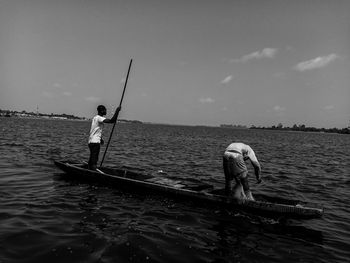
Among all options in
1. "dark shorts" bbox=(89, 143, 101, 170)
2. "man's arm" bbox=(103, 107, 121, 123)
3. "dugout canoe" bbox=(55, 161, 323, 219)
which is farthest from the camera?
"dark shorts" bbox=(89, 143, 101, 170)

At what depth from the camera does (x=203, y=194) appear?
10.2 meters

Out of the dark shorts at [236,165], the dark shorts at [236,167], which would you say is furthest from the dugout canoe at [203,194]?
the dark shorts at [236,165]

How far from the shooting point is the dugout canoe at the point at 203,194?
8.87m

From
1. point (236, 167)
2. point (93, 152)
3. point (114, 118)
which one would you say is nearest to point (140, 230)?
point (236, 167)

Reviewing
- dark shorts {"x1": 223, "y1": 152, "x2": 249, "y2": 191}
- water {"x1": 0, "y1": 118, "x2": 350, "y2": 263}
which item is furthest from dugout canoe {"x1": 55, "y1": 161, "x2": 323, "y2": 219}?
dark shorts {"x1": 223, "y1": 152, "x2": 249, "y2": 191}

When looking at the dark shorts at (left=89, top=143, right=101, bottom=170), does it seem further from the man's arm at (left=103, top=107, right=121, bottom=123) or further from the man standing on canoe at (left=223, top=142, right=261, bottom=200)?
the man standing on canoe at (left=223, top=142, right=261, bottom=200)

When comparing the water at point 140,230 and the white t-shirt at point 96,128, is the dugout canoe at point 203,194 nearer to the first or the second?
the water at point 140,230

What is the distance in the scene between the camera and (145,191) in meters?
11.4

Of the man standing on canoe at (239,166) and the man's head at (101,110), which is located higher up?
the man's head at (101,110)

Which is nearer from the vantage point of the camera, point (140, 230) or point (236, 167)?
point (140, 230)

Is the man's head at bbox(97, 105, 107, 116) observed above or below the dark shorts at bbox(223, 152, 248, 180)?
above

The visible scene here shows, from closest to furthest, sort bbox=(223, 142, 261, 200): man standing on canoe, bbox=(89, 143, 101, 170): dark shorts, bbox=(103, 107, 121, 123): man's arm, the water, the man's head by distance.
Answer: the water
bbox=(223, 142, 261, 200): man standing on canoe
bbox=(103, 107, 121, 123): man's arm
the man's head
bbox=(89, 143, 101, 170): dark shorts

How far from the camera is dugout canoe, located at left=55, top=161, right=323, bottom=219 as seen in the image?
8.87 metres

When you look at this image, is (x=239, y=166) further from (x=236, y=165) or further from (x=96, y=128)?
(x=96, y=128)
